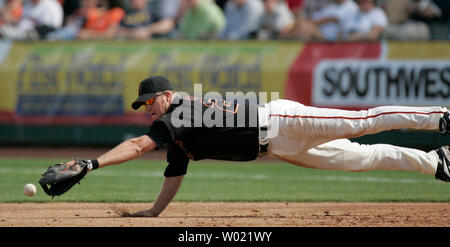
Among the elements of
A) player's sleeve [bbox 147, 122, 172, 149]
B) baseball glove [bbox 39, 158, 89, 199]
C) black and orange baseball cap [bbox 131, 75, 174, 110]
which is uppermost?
black and orange baseball cap [bbox 131, 75, 174, 110]

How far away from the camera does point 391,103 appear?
43.3 feet

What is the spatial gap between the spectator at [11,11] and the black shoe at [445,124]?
13.1 meters

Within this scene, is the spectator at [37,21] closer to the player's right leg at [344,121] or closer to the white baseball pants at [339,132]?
the white baseball pants at [339,132]

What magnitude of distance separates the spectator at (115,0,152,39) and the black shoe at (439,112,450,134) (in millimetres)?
10318

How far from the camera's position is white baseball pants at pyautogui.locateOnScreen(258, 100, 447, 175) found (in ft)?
20.2

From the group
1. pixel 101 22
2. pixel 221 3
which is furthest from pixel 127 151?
pixel 221 3

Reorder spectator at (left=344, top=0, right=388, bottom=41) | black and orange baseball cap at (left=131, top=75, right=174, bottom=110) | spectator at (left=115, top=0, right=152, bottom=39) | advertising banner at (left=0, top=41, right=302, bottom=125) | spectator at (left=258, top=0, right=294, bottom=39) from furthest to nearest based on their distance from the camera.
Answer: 1. spectator at (left=115, top=0, right=152, bottom=39)
2. spectator at (left=258, top=0, right=294, bottom=39)
3. advertising banner at (left=0, top=41, right=302, bottom=125)
4. spectator at (left=344, top=0, right=388, bottom=41)
5. black and orange baseball cap at (left=131, top=75, right=174, bottom=110)

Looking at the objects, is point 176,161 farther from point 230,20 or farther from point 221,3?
point 221,3

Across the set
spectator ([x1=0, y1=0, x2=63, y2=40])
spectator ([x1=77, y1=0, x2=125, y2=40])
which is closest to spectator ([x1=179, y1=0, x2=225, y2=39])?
spectator ([x1=77, y1=0, x2=125, y2=40])

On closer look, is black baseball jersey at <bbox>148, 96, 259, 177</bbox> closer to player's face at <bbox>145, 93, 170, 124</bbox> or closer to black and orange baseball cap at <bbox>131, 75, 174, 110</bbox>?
player's face at <bbox>145, 93, 170, 124</bbox>

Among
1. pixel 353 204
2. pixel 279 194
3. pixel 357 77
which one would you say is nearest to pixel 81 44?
pixel 357 77

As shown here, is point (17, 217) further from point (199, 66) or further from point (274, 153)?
point (199, 66)

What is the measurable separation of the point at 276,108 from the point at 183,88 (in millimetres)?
7893

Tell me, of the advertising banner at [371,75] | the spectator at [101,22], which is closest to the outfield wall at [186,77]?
the advertising banner at [371,75]
